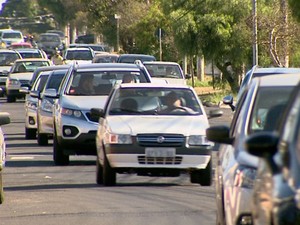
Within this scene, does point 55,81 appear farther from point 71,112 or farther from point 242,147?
point 242,147

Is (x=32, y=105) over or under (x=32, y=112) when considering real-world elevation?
over

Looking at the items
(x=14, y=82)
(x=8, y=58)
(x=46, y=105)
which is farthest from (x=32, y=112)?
(x=8, y=58)

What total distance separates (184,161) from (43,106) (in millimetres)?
9008

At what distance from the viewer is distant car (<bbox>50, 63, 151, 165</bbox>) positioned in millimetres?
20016

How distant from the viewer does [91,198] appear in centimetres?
1515

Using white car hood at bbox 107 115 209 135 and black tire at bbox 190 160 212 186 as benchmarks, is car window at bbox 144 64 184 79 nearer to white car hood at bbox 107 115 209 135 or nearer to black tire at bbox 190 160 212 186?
white car hood at bbox 107 115 209 135

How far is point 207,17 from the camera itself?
46.9 m

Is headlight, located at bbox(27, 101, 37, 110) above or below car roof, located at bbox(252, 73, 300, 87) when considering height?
below

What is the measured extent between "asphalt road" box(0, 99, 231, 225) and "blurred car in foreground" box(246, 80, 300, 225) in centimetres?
584

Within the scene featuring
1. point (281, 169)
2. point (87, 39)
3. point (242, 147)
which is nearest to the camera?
point (281, 169)

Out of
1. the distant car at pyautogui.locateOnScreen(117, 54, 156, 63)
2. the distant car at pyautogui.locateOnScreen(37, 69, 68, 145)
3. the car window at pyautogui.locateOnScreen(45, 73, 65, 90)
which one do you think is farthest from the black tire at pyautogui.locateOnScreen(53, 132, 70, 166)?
the distant car at pyautogui.locateOnScreen(117, 54, 156, 63)

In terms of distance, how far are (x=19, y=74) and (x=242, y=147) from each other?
121 ft

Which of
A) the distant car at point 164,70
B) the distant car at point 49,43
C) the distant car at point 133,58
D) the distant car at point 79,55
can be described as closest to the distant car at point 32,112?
the distant car at point 164,70

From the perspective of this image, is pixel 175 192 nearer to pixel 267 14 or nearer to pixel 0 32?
pixel 267 14
